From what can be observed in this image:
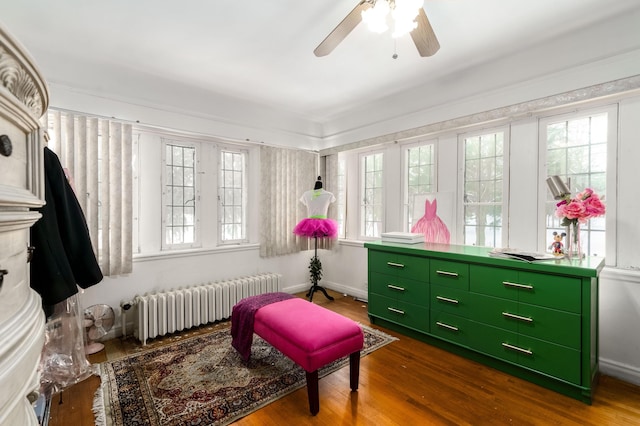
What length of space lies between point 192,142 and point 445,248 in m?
3.03

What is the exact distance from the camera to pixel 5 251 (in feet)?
1.96

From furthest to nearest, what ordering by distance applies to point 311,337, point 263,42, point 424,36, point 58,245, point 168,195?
1. point 168,195
2. point 263,42
3. point 311,337
4. point 424,36
5. point 58,245

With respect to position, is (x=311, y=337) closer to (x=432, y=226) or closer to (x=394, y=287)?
(x=394, y=287)

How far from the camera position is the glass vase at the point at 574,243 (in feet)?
7.61

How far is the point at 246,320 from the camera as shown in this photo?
2.51 m

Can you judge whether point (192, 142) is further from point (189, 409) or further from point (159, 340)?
point (189, 409)

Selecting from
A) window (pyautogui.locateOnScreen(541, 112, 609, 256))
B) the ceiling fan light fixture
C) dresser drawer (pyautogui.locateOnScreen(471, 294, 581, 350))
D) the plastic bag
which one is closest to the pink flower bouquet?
window (pyautogui.locateOnScreen(541, 112, 609, 256))

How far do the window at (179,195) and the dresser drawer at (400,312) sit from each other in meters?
2.23

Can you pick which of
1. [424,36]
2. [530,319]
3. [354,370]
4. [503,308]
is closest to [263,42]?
[424,36]

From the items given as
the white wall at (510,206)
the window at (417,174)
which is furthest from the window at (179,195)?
the window at (417,174)

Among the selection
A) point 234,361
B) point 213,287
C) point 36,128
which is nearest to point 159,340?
point 213,287

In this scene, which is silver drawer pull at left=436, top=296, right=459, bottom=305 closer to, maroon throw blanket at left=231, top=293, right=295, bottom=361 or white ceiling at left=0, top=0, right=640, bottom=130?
maroon throw blanket at left=231, top=293, right=295, bottom=361

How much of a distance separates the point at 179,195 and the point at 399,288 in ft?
8.66

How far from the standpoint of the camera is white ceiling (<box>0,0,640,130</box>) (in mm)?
2080
